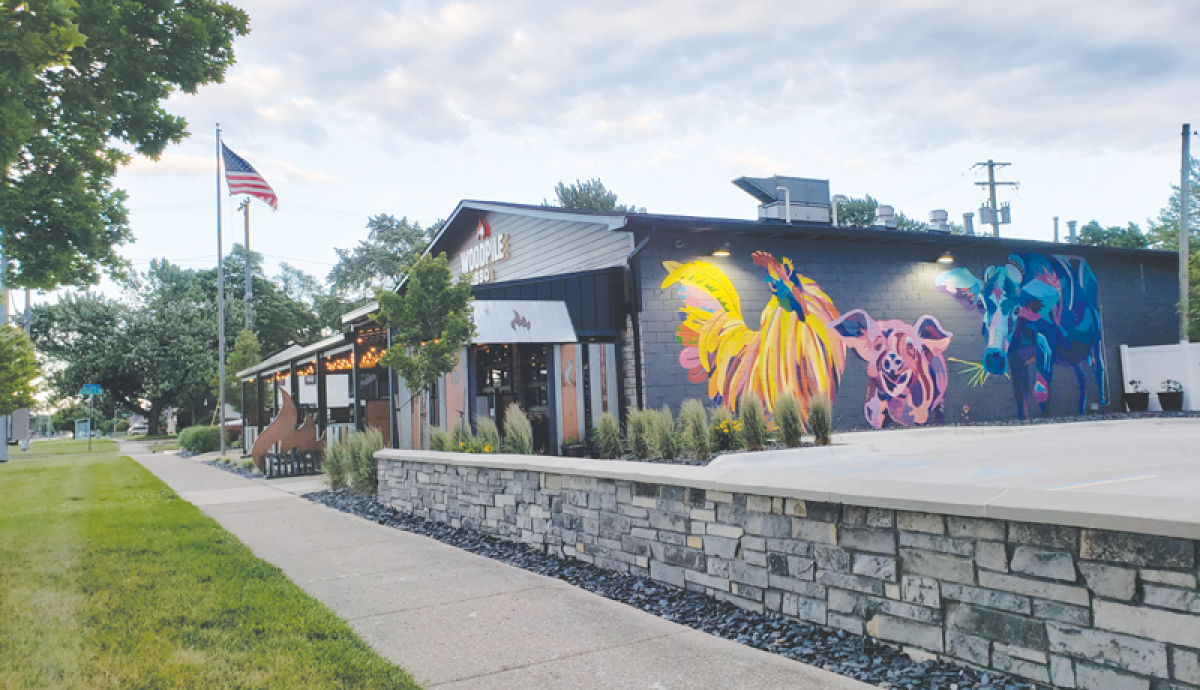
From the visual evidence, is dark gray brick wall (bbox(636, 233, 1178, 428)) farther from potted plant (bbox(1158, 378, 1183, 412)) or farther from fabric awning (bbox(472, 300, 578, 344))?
fabric awning (bbox(472, 300, 578, 344))

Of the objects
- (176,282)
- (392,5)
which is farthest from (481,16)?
(176,282)

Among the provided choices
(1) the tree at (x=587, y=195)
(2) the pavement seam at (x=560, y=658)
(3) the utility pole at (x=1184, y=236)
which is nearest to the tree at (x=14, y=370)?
(2) the pavement seam at (x=560, y=658)

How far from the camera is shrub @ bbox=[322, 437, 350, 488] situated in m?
12.1

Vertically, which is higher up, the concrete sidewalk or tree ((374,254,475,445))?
tree ((374,254,475,445))

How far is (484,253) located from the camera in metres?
18.2

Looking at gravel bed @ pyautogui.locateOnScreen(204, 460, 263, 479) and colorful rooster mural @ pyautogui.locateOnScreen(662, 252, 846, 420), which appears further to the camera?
gravel bed @ pyautogui.locateOnScreen(204, 460, 263, 479)

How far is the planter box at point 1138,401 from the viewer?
1866cm

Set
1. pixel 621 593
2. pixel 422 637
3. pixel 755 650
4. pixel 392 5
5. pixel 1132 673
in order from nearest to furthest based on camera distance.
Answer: pixel 1132 673 < pixel 755 650 < pixel 422 637 < pixel 621 593 < pixel 392 5

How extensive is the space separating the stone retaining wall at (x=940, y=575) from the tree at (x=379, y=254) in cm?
4571

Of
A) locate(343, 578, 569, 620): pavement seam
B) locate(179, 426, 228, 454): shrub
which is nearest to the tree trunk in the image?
locate(179, 426, 228, 454): shrub

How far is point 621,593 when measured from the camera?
544 centimetres

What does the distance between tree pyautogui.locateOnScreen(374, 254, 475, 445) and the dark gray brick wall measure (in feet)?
10.6

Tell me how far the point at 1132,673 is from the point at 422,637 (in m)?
3.60

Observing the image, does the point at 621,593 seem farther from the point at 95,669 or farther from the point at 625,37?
the point at 625,37
